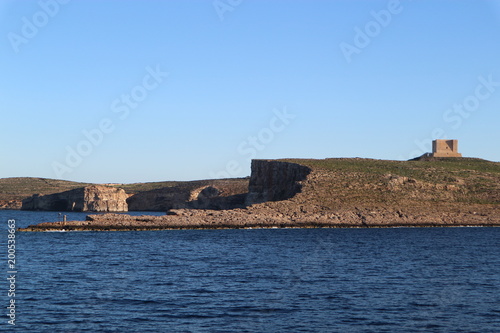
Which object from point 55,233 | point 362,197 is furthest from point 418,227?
point 55,233

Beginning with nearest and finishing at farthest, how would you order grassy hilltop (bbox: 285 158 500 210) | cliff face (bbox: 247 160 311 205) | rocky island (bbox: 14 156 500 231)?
rocky island (bbox: 14 156 500 231), grassy hilltop (bbox: 285 158 500 210), cliff face (bbox: 247 160 311 205)

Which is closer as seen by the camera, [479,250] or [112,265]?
[112,265]

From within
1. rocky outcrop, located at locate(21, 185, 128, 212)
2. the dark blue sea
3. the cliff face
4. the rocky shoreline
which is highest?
the cliff face

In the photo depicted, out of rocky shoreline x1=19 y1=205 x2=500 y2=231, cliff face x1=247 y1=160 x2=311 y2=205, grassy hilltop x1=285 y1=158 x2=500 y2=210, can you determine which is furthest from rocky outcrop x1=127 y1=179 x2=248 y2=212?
rocky shoreline x1=19 y1=205 x2=500 y2=231

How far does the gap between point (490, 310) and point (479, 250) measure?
110 feet

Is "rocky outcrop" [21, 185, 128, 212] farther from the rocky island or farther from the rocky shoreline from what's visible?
the rocky shoreline

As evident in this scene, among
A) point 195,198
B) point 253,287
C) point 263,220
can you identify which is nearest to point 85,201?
point 195,198

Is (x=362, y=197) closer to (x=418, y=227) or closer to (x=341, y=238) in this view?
(x=418, y=227)

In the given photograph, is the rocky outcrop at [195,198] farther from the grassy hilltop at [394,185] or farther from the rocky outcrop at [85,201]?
the grassy hilltop at [394,185]

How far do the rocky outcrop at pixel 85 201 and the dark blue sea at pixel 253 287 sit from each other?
356ft

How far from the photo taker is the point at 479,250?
63.7 m

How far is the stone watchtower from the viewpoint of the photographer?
153m

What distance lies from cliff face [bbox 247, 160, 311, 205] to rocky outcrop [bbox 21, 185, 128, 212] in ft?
206

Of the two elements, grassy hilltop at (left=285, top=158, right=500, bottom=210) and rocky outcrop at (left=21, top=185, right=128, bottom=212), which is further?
rocky outcrop at (left=21, top=185, right=128, bottom=212)
